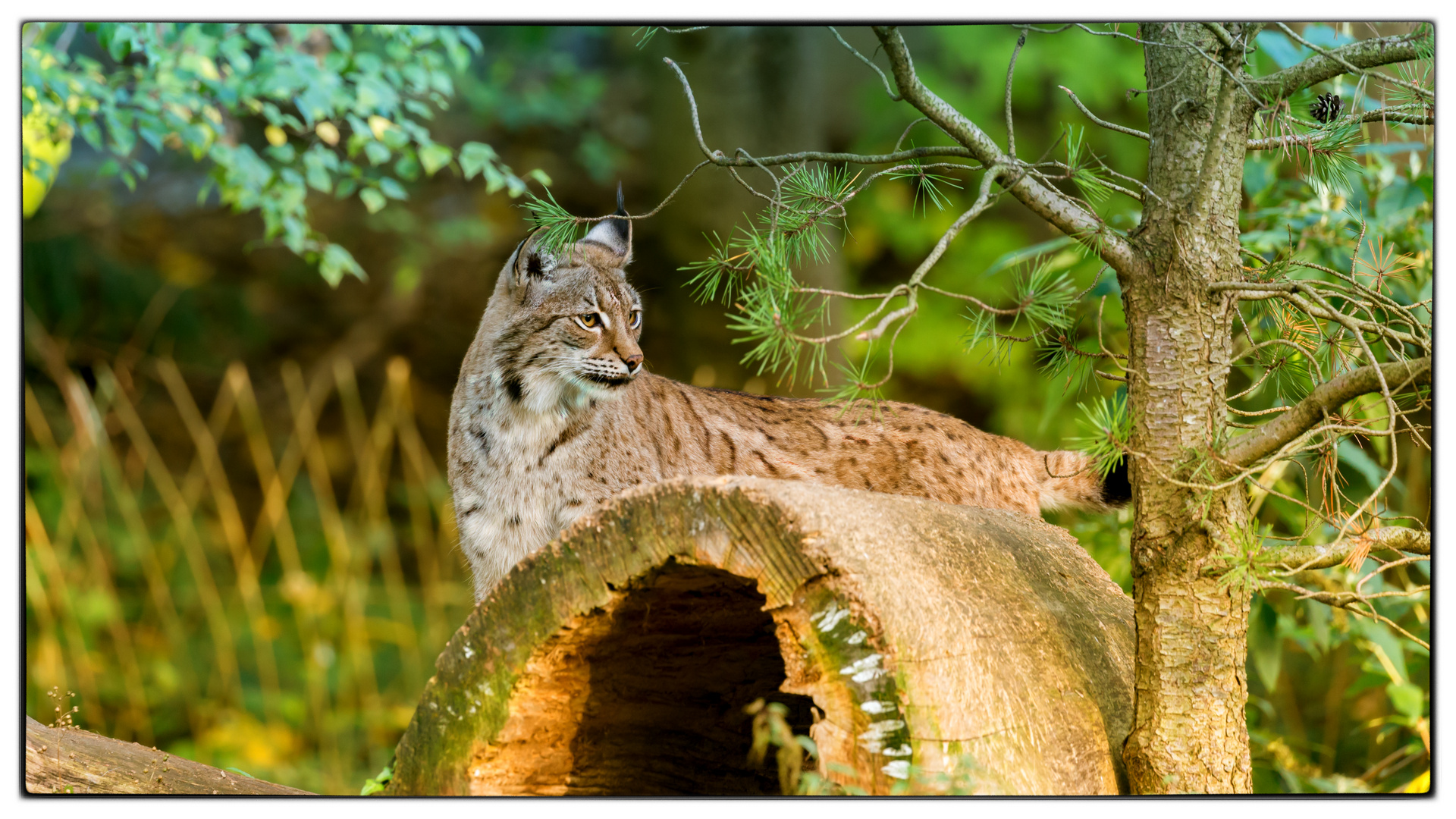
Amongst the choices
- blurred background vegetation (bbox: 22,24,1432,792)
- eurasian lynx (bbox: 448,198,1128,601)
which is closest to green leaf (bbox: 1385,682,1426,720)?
blurred background vegetation (bbox: 22,24,1432,792)

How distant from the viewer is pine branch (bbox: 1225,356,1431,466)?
6.28 ft

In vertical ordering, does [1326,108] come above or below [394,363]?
below

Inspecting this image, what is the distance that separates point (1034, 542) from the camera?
8.02 feet

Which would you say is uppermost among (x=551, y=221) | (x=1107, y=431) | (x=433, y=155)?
(x=433, y=155)

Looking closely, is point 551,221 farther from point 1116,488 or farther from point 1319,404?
point 1116,488

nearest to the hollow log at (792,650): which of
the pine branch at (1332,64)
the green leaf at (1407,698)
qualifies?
the pine branch at (1332,64)

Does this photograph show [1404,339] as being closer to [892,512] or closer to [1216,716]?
[1216,716]

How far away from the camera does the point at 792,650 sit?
74.7 inches

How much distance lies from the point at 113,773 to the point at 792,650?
1480mm

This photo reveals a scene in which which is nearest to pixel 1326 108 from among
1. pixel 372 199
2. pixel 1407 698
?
pixel 1407 698

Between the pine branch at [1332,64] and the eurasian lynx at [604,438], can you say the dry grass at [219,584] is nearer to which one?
the eurasian lynx at [604,438]

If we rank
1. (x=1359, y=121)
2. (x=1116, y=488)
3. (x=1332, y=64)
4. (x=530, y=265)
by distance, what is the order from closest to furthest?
(x=1332, y=64) < (x=1359, y=121) < (x=1116, y=488) < (x=530, y=265)

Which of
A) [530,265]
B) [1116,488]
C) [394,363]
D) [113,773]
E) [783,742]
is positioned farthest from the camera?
[394,363]

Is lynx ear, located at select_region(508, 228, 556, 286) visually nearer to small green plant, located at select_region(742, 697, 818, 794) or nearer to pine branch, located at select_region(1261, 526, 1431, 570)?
small green plant, located at select_region(742, 697, 818, 794)
